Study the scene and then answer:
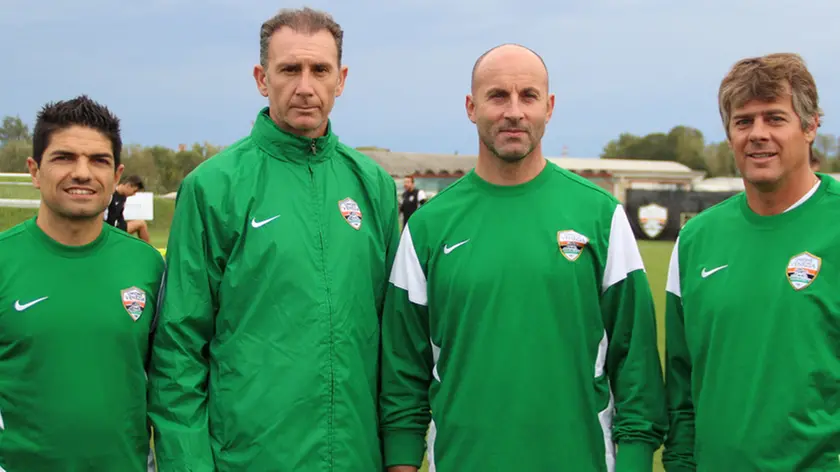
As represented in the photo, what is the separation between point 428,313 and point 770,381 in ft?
3.92

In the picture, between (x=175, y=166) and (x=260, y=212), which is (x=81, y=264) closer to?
(x=260, y=212)

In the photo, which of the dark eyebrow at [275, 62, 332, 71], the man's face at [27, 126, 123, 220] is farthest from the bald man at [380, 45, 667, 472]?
the man's face at [27, 126, 123, 220]

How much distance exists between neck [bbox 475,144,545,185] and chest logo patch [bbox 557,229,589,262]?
26cm

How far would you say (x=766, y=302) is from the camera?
2.63m

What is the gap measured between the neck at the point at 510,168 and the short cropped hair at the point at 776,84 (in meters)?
0.70

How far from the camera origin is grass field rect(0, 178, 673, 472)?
10352 mm

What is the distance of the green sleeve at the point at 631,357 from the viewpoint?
2.81 m

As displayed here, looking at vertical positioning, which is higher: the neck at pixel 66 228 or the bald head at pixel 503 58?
the bald head at pixel 503 58

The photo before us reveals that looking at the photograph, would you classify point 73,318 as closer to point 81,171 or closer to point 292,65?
point 81,171

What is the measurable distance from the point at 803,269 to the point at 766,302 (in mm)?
159

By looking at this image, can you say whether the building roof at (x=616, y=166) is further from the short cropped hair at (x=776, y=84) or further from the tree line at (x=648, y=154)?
the short cropped hair at (x=776, y=84)

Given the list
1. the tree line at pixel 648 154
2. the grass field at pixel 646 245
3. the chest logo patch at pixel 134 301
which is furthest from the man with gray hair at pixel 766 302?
the tree line at pixel 648 154

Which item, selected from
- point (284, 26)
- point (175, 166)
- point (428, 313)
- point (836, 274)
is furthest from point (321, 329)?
point (175, 166)

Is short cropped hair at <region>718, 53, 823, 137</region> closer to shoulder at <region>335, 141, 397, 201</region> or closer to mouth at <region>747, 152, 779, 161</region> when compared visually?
mouth at <region>747, 152, 779, 161</region>
